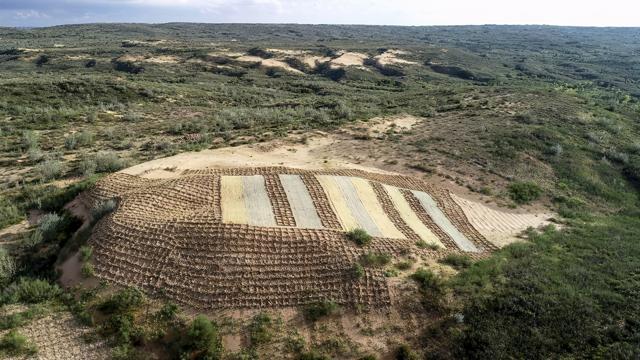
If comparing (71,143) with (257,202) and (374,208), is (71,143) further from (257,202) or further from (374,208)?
(374,208)

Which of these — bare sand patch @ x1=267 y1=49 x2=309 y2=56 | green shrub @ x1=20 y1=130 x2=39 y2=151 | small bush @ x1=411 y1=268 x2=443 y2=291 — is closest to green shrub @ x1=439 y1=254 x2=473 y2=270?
small bush @ x1=411 y1=268 x2=443 y2=291

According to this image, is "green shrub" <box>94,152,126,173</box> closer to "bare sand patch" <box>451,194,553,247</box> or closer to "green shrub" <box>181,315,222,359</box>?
"green shrub" <box>181,315,222,359</box>

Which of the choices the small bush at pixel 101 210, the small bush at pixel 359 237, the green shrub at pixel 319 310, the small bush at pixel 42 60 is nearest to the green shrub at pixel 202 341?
the green shrub at pixel 319 310

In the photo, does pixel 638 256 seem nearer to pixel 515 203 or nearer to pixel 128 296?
pixel 515 203

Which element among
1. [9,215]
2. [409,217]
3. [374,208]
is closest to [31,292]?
[9,215]

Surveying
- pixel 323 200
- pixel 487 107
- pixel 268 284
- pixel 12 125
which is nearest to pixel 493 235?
pixel 323 200
